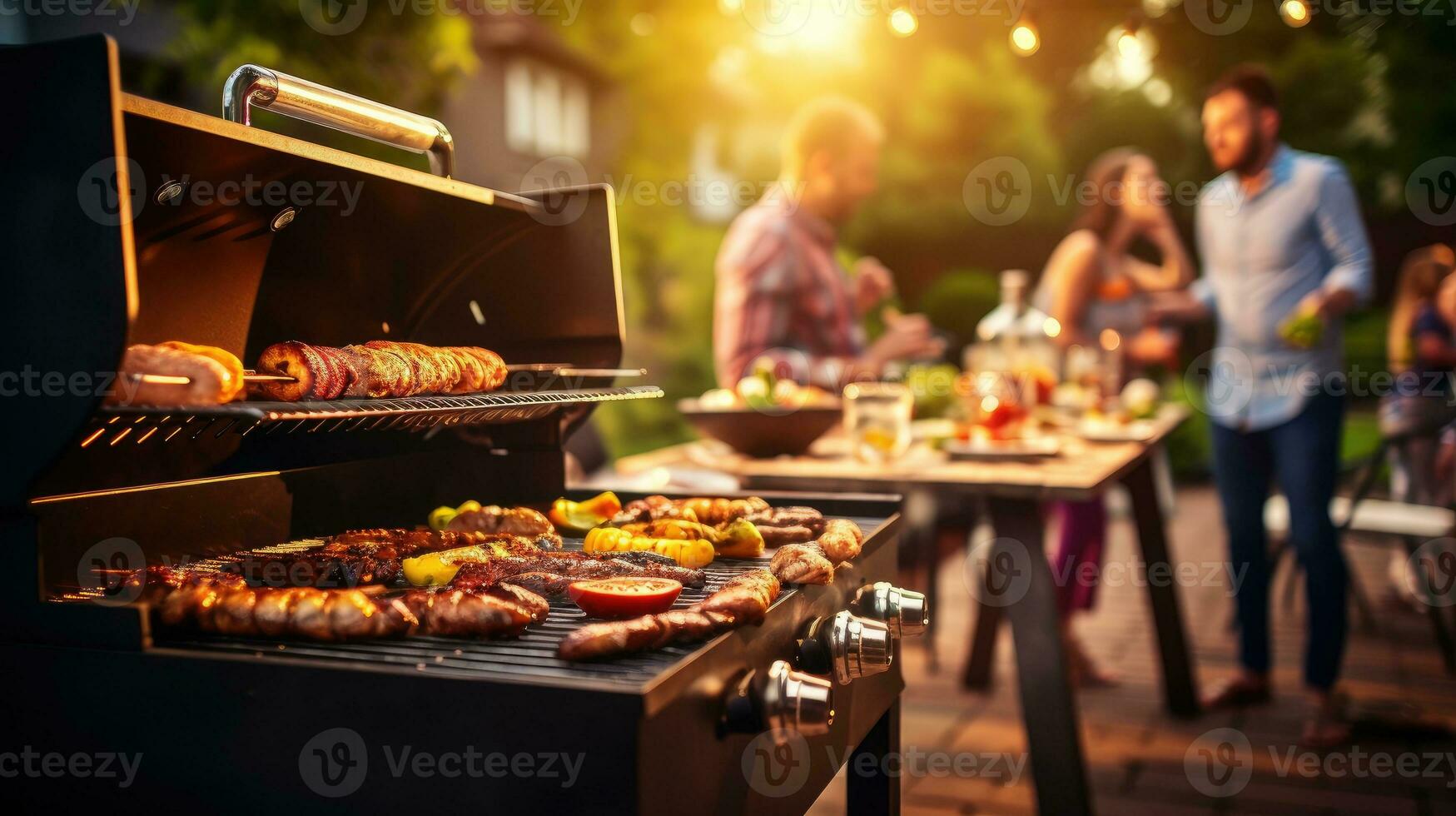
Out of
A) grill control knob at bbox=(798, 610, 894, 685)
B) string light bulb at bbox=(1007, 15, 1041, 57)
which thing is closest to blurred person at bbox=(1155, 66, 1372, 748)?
string light bulb at bbox=(1007, 15, 1041, 57)

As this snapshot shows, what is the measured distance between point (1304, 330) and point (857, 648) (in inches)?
137

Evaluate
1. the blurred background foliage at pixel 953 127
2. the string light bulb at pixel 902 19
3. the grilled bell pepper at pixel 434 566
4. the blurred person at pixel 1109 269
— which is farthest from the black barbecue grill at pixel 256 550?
the blurred background foliage at pixel 953 127

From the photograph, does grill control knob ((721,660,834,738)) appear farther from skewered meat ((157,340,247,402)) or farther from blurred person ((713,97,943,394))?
blurred person ((713,97,943,394))

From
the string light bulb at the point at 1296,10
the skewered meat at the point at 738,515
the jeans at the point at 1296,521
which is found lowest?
the jeans at the point at 1296,521

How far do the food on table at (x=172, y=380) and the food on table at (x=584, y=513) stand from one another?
2.85 ft

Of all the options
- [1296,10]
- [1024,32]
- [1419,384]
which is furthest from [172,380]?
[1419,384]

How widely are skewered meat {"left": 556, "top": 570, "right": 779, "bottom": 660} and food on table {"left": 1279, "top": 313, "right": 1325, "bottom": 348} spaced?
141 inches

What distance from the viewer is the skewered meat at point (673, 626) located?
1.26m

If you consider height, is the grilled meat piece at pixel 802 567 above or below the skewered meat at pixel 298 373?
below

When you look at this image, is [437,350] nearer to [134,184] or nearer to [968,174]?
[134,184]

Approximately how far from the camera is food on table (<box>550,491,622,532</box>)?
2.19m

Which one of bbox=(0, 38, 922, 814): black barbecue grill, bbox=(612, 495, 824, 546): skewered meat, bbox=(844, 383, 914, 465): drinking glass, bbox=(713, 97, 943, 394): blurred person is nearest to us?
bbox=(0, 38, 922, 814): black barbecue grill

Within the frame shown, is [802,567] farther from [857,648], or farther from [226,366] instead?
[226,366]

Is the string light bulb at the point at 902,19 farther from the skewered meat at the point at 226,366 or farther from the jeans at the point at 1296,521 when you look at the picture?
the skewered meat at the point at 226,366
